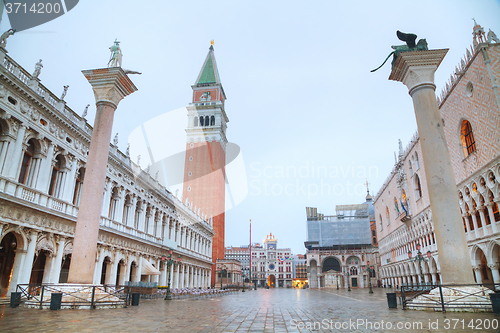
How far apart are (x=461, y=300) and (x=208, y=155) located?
203 ft

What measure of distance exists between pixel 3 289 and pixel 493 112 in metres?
31.0

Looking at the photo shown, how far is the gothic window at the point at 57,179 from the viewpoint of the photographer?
19500 mm

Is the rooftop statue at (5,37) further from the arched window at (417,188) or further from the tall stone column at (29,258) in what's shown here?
the arched window at (417,188)

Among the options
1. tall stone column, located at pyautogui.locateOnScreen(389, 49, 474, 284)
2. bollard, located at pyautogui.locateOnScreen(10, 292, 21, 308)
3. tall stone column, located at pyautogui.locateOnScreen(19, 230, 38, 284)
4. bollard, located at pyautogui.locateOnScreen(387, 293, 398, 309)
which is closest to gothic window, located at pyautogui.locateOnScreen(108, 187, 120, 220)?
tall stone column, located at pyautogui.locateOnScreen(19, 230, 38, 284)

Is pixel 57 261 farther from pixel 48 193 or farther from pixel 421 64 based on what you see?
pixel 421 64

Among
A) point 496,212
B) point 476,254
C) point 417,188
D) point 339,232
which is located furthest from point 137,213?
point 339,232

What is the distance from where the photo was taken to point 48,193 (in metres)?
18.6

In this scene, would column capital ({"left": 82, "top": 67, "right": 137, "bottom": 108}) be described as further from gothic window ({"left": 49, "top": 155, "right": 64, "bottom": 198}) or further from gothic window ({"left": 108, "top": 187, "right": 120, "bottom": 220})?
gothic window ({"left": 108, "top": 187, "right": 120, "bottom": 220})

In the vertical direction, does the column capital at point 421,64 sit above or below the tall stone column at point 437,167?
above

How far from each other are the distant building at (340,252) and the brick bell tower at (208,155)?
78.8 ft

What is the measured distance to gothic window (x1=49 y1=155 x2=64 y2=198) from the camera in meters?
19.5

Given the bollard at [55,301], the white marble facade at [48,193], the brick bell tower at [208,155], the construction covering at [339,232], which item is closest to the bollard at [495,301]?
the bollard at [55,301]

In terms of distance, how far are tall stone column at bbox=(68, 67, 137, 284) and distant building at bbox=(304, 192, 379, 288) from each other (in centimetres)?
6938

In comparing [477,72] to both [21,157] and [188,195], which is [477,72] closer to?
[21,157]
